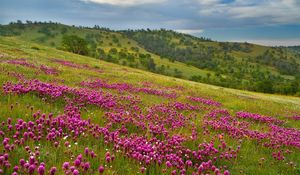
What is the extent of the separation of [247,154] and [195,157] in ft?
7.29

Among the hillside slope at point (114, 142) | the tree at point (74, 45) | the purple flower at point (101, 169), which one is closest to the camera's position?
the purple flower at point (101, 169)

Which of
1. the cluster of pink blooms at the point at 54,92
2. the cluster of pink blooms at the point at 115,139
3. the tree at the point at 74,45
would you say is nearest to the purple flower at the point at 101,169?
the cluster of pink blooms at the point at 115,139

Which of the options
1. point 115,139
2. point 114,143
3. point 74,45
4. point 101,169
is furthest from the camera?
point 74,45

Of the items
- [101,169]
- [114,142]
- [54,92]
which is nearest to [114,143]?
[114,142]

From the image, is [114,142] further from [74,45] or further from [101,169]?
[74,45]

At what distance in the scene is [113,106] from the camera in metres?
12.8

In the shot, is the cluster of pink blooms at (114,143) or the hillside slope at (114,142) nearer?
the cluster of pink blooms at (114,143)

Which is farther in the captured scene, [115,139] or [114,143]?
[115,139]

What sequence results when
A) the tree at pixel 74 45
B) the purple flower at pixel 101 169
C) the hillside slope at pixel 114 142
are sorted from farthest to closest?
the tree at pixel 74 45 < the hillside slope at pixel 114 142 < the purple flower at pixel 101 169

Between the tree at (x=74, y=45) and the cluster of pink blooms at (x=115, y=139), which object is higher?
the tree at (x=74, y=45)

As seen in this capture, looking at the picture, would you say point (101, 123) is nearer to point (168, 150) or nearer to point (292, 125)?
point (168, 150)

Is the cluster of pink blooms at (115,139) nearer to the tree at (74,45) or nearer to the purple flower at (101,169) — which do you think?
the purple flower at (101,169)

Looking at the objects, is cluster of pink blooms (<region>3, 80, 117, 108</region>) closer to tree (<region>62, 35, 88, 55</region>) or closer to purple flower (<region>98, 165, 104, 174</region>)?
purple flower (<region>98, 165, 104, 174</region>)

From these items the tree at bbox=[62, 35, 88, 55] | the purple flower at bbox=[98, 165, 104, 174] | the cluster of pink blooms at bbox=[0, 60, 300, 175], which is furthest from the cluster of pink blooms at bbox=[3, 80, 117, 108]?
the tree at bbox=[62, 35, 88, 55]
